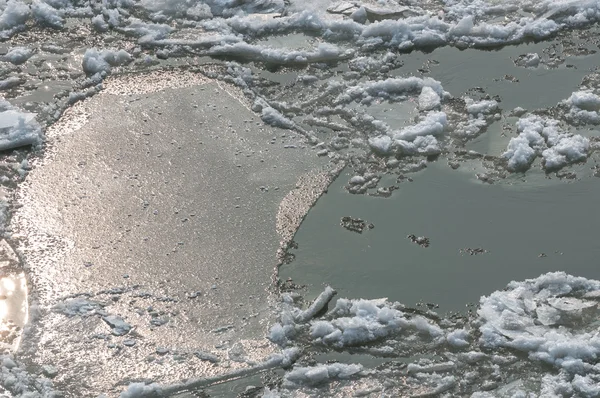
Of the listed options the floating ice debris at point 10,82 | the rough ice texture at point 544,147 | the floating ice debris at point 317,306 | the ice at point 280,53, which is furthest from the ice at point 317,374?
the floating ice debris at point 10,82

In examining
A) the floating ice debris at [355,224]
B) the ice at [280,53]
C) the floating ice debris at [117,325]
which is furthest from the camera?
the ice at [280,53]

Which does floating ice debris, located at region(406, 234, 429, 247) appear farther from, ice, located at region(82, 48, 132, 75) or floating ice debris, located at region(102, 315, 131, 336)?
ice, located at region(82, 48, 132, 75)

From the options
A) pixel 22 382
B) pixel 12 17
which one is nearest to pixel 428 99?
pixel 22 382

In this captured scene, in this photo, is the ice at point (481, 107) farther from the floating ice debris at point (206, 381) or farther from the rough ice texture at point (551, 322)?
the floating ice debris at point (206, 381)

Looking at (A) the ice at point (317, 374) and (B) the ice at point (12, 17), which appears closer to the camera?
(A) the ice at point (317, 374)

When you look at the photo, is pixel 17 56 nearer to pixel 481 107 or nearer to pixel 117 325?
pixel 117 325

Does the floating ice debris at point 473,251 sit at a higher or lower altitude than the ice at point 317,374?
higher

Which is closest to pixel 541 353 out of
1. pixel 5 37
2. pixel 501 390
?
pixel 501 390
